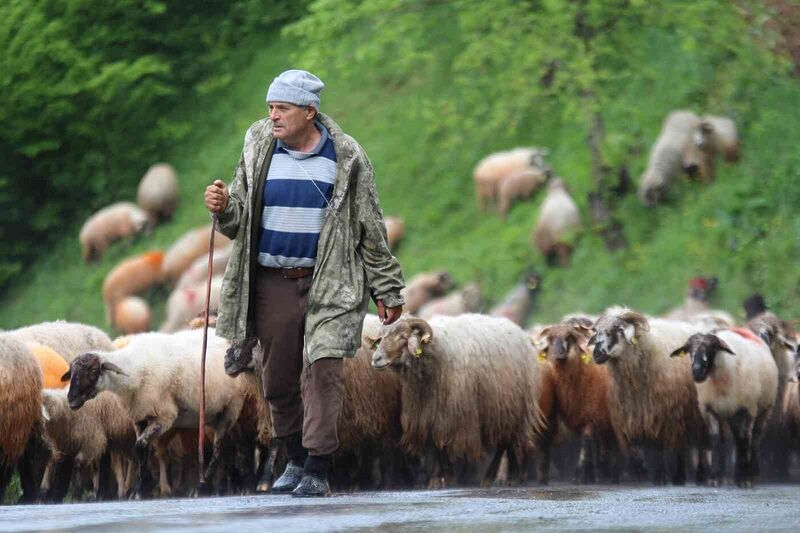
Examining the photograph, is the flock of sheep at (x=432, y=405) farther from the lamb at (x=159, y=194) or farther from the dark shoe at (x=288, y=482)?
the lamb at (x=159, y=194)

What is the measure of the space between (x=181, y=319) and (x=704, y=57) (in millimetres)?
9211

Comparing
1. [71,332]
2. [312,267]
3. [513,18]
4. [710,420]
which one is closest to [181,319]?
[513,18]

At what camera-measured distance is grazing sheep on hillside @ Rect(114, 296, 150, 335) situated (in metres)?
28.5

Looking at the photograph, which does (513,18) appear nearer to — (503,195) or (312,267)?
(503,195)

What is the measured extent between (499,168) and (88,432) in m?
14.6

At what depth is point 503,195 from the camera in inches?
1051

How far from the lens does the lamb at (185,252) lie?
96.6ft

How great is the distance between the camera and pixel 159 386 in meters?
12.9

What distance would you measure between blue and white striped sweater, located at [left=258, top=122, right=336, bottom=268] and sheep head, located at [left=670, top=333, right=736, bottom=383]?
5459mm

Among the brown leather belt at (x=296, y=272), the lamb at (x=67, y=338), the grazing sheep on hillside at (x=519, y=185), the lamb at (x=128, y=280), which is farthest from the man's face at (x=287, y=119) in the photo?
the lamb at (x=128, y=280)

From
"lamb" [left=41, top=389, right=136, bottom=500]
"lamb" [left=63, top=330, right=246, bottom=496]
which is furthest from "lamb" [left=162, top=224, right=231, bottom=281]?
"lamb" [left=63, top=330, right=246, bottom=496]

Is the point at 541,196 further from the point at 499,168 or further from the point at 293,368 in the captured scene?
the point at 293,368

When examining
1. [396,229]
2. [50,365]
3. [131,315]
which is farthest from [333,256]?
[131,315]

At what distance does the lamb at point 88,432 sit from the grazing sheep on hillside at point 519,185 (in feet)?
43.6
